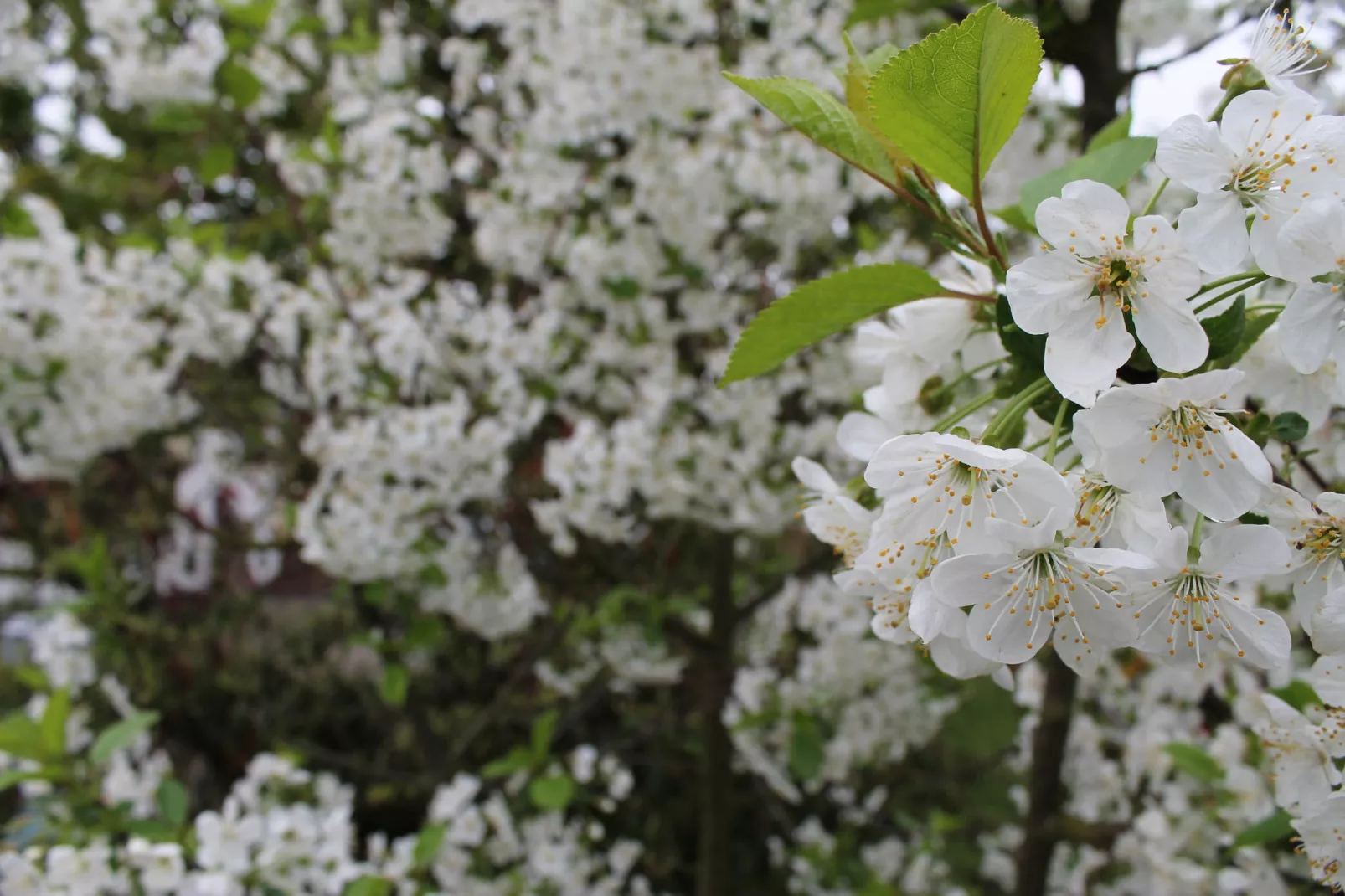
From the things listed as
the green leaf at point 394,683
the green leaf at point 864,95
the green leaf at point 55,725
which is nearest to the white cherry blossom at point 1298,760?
the green leaf at point 864,95

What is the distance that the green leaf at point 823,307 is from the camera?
0.80m

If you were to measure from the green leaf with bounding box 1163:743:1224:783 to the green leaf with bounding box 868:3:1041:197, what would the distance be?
1323mm

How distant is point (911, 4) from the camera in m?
1.58

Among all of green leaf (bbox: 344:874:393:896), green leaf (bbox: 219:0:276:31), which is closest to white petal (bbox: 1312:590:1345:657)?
green leaf (bbox: 344:874:393:896)

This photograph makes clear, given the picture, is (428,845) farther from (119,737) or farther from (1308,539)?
(1308,539)

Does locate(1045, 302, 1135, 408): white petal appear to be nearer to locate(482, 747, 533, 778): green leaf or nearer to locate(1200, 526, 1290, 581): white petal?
locate(1200, 526, 1290, 581): white petal

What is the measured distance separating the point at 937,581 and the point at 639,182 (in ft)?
6.80

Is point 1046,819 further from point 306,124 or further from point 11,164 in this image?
point 11,164

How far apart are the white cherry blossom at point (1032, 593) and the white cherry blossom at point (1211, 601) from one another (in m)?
0.02

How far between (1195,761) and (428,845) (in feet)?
4.99

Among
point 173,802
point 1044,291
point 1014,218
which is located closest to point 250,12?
point 173,802

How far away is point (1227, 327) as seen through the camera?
2.31ft

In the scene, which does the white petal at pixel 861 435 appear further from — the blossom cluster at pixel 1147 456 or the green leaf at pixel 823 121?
the green leaf at pixel 823 121

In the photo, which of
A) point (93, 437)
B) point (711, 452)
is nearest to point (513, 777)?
point (711, 452)
